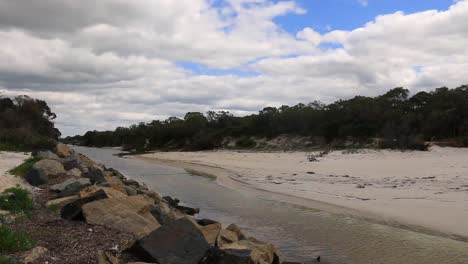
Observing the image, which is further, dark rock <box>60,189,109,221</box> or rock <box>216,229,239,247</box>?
rock <box>216,229,239,247</box>

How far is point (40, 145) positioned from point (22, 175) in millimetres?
21114

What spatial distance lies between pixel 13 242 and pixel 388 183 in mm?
16433

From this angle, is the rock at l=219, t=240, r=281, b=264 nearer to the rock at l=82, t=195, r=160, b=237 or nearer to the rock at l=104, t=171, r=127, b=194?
the rock at l=82, t=195, r=160, b=237

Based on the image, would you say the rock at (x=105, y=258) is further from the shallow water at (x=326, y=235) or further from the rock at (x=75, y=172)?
the rock at (x=75, y=172)

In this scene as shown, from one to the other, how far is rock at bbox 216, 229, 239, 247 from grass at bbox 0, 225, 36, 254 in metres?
3.78

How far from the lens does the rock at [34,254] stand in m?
6.30

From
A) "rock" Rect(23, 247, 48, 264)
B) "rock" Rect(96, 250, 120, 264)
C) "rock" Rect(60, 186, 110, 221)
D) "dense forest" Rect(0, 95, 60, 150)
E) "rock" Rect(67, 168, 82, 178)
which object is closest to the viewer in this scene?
"rock" Rect(23, 247, 48, 264)

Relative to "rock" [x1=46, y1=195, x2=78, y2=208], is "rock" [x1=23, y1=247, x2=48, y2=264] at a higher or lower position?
lower

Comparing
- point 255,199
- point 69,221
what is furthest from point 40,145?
point 69,221

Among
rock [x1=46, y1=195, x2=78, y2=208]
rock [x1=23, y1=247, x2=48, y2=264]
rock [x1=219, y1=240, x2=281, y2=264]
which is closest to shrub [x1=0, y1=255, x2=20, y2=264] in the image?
rock [x1=23, y1=247, x2=48, y2=264]

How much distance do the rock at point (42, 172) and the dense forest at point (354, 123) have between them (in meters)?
24.3

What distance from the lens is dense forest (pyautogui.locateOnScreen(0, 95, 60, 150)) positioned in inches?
1467

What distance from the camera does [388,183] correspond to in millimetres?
20125

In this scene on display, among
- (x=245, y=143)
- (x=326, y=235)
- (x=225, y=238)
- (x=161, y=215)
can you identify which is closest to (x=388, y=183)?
(x=326, y=235)
